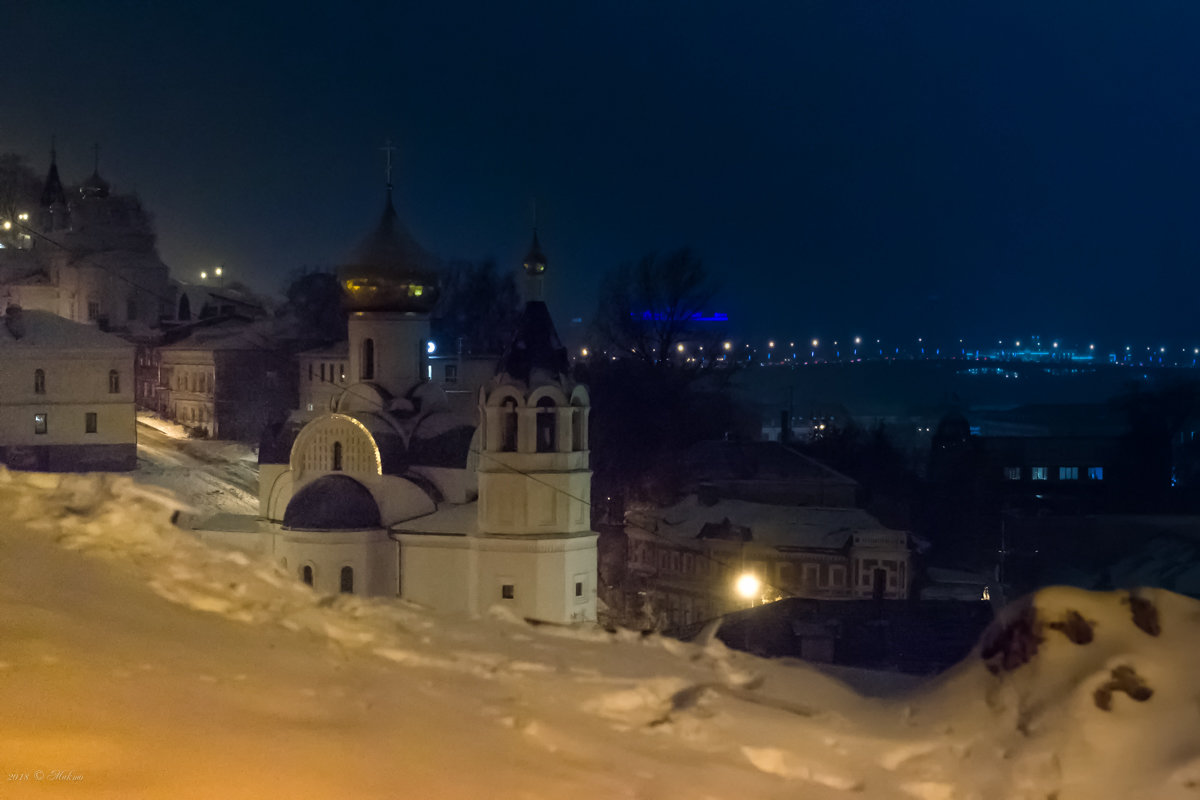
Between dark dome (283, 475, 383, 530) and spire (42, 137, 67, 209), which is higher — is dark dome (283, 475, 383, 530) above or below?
below

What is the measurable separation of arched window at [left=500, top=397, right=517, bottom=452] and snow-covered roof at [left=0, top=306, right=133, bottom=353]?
8.86 metres

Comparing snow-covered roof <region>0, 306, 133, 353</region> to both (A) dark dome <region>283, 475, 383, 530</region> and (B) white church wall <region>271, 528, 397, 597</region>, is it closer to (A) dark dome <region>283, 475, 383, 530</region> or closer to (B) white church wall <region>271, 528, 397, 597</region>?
(A) dark dome <region>283, 475, 383, 530</region>

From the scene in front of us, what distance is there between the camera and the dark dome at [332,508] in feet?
56.5

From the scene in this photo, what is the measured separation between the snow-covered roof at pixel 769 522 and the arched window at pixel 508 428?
8.38 m

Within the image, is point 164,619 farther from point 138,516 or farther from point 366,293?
point 366,293

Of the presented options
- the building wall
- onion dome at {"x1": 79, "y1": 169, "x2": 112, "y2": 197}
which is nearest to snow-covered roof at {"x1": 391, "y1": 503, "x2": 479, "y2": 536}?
the building wall

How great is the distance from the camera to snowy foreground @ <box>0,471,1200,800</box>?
3.41 metres

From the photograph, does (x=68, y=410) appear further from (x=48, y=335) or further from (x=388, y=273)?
(x=388, y=273)

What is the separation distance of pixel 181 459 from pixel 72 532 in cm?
2048

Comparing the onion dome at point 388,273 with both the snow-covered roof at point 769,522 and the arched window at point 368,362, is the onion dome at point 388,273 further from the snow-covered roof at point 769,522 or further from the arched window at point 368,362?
the snow-covered roof at point 769,522

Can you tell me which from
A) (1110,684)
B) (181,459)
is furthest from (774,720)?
(181,459)

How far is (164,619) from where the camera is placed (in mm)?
4957

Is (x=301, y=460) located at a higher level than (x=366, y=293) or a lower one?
lower

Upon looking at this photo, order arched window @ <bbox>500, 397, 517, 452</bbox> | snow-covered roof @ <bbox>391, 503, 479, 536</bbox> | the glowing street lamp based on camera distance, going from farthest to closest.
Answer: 1. the glowing street lamp
2. snow-covered roof @ <bbox>391, 503, 479, 536</bbox>
3. arched window @ <bbox>500, 397, 517, 452</bbox>
